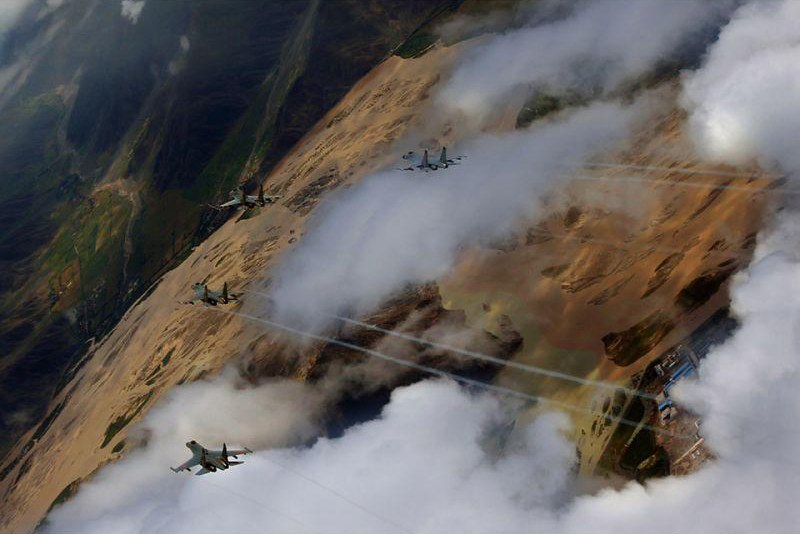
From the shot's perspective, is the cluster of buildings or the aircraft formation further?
the cluster of buildings

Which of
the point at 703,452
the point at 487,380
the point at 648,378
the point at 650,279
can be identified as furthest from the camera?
the point at 487,380

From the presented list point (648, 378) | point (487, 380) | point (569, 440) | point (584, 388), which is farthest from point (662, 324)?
point (487, 380)

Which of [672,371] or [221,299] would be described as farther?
[672,371]

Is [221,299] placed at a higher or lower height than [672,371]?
higher

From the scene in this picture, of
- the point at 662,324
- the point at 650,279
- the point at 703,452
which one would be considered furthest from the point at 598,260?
the point at 703,452

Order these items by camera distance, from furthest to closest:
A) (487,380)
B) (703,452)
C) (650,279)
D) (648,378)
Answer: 1. (487,380)
2. (650,279)
3. (648,378)
4. (703,452)

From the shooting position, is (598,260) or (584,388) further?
(598,260)

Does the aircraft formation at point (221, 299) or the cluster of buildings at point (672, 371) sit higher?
the aircraft formation at point (221, 299)

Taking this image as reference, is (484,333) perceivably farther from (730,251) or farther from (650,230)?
(730,251)

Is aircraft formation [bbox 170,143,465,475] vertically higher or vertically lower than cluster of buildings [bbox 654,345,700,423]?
higher

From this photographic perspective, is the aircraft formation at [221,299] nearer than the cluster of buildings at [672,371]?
Yes

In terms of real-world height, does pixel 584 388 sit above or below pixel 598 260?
below
